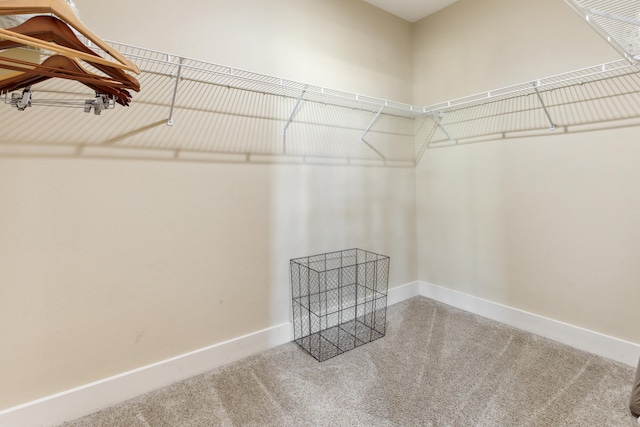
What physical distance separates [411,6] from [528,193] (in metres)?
1.72

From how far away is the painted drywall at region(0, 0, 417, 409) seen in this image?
1220mm

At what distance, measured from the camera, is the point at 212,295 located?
1631mm

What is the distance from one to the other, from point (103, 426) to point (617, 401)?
2.23m

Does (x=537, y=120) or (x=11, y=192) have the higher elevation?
(x=537, y=120)

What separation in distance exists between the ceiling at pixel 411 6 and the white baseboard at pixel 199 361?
2321 millimetres

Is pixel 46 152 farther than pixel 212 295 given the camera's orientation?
No

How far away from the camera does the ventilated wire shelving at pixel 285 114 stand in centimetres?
128

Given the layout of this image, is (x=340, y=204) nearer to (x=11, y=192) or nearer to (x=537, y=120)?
(x=537, y=120)

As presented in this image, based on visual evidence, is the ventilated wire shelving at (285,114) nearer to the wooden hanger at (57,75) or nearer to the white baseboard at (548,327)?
the wooden hanger at (57,75)

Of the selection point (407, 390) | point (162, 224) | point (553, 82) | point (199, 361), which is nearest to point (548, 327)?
point (407, 390)

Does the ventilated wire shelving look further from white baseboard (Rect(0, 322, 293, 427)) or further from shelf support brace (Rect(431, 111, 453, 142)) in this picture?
white baseboard (Rect(0, 322, 293, 427))

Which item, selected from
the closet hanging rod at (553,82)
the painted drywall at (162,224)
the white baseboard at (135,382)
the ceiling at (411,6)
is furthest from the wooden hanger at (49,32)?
the ceiling at (411,6)

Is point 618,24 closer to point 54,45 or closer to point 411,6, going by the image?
point 411,6

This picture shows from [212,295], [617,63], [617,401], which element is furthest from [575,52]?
[212,295]
